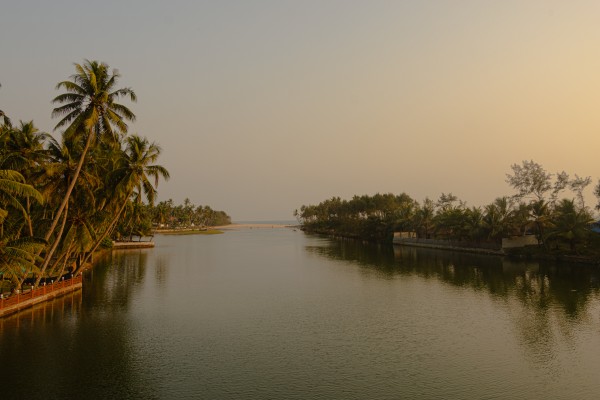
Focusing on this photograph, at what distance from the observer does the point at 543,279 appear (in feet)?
178

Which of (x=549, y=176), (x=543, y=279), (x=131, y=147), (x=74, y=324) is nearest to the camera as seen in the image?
(x=74, y=324)

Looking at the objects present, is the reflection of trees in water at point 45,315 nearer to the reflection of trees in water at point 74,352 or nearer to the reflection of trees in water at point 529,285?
the reflection of trees in water at point 74,352

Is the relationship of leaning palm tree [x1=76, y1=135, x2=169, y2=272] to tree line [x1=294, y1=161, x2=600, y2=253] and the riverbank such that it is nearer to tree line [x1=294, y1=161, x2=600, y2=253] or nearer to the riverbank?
the riverbank

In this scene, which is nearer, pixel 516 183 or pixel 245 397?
pixel 245 397

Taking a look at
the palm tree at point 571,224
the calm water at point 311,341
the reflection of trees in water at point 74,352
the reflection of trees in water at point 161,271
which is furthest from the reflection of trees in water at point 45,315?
the palm tree at point 571,224

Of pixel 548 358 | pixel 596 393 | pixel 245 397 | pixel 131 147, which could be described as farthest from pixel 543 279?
pixel 131 147

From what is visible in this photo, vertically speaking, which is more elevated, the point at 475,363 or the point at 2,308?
the point at 2,308

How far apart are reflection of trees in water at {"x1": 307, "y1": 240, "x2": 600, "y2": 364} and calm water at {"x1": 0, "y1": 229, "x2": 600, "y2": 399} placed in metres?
0.24

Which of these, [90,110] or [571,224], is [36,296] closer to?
[90,110]

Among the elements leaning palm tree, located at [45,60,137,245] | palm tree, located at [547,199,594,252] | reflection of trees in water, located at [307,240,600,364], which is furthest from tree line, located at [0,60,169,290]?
palm tree, located at [547,199,594,252]

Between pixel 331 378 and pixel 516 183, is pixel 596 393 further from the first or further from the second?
pixel 516 183

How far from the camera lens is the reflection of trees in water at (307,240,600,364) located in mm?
30438

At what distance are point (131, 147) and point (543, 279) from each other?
171ft

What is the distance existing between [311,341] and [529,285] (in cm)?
3389
